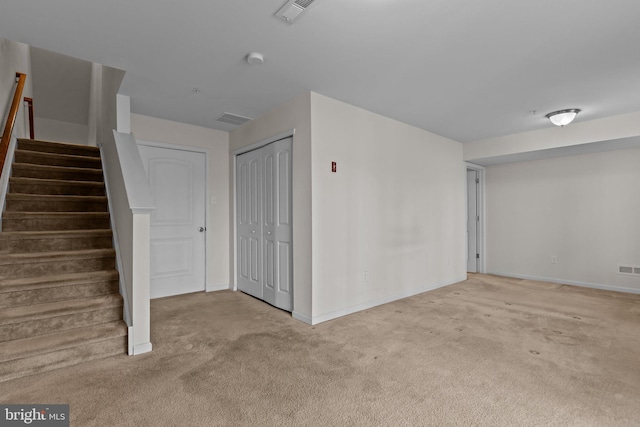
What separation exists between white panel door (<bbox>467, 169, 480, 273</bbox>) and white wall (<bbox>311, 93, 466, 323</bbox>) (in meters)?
1.10

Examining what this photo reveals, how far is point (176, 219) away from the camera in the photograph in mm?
4402

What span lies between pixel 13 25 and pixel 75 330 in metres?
2.29

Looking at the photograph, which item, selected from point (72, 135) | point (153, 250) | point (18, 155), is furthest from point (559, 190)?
point (72, 135)

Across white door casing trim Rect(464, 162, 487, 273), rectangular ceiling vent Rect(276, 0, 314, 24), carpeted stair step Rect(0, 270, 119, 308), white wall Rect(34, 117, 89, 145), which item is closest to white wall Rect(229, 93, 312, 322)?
rectangular ceiling vent Rect(276, 0, 314, 24)

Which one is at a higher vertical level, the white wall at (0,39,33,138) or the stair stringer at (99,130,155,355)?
the white wall at (0,39,33,138)

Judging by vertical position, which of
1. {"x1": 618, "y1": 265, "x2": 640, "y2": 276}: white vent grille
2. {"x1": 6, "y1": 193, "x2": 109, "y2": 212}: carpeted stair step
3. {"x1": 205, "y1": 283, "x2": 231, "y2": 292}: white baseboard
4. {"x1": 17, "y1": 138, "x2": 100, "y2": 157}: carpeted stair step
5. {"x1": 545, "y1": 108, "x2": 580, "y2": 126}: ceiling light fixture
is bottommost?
{"x1": 205, "y1": 283, "x2": 231, "y2": 292}: white baseboard

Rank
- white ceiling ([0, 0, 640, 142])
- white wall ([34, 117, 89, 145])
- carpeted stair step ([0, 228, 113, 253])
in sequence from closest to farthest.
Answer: white ceiling ([0, 0, 640, 142])
carpeted stair step ([0, 228, 113, 253])
white wall ([34, 117, 89, 145])

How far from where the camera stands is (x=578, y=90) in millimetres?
3330

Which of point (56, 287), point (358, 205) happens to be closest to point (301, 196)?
point (358, 205)

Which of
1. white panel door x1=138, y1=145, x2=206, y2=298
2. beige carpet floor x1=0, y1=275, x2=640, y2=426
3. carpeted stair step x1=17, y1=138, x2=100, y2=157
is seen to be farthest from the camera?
white panel door x1=138, y1=145, x2=206, y2=298

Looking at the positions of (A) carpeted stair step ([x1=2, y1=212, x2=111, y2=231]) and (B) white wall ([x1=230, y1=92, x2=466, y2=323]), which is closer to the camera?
(A) carpeted stair step ([x1=2, y1=212, x2=111, y2=231])

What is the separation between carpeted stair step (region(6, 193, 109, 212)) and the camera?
3.28 metres

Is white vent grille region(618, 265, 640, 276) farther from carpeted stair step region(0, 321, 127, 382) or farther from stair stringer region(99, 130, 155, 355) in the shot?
carpeted stair step region(0, 321, 127, 382)

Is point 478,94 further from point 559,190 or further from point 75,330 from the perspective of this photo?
point 75,330
